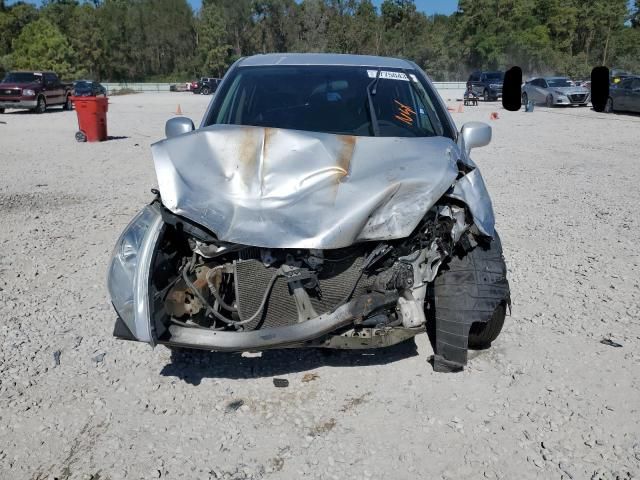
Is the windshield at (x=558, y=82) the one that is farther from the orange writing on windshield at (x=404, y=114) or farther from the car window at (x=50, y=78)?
the orange writing on windshield at (x=404, y=114)

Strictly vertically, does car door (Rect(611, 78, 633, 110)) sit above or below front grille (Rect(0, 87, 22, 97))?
below

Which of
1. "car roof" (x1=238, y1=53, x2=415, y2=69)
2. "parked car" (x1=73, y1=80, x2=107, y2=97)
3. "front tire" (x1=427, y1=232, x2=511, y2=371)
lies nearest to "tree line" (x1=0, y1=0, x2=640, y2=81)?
"parked car" (x1=73, y1=80, x2=107, y2=97)

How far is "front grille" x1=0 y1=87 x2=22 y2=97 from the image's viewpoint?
1004 inches

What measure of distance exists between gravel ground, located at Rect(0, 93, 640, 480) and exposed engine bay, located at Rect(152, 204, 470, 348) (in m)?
0.47

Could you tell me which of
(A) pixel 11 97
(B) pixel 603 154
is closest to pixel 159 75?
(A) pixel 11 97

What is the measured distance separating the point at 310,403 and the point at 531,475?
121cm

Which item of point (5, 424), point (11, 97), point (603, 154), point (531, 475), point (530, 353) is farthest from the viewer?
point (11, 97)

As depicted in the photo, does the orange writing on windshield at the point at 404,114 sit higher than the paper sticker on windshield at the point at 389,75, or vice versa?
the paper sticker on windshield at the point at 389,75

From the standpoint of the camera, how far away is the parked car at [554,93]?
1088 inches

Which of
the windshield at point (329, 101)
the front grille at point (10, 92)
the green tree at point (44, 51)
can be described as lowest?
the front grille at point (10, 92)

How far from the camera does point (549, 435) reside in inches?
122

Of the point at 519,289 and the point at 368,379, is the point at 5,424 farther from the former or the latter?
the point at 519,289

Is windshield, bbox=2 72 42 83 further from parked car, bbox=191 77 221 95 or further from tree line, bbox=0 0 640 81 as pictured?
tree line, bbox=0 0 640 81

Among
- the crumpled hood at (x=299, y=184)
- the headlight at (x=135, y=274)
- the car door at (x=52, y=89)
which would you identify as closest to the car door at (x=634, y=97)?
the crumpled hood at (x=299, y=184)
